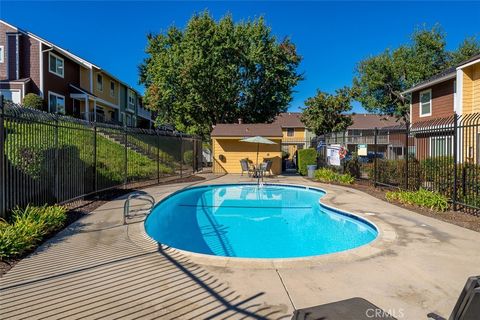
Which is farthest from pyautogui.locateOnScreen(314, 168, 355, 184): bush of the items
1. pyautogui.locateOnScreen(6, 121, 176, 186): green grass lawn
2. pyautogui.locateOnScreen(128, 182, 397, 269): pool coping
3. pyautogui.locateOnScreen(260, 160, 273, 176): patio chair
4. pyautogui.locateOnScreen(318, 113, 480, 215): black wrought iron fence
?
pyautogui.locateOnScreen(6, 121, 176, 186): green grass lawn

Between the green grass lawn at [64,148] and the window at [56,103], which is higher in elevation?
the window at [56,103]

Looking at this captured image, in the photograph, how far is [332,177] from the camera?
15844 mm

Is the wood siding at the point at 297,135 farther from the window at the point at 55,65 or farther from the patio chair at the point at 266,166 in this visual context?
the window at the point at 55,65

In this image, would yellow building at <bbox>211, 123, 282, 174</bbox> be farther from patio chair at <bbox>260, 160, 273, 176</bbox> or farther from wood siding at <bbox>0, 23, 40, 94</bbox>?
wood siding at <bbox>0, 23, 40, 94</bbox>

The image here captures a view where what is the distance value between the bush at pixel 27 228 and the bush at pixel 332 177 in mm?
11866

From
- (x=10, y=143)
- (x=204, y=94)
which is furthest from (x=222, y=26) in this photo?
(x=10, y=143)

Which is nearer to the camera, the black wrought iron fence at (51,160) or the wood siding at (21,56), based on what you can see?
the black wrought iron fence at (51,160)

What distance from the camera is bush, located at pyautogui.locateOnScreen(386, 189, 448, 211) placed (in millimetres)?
8413

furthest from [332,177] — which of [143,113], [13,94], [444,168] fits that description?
[143,113]

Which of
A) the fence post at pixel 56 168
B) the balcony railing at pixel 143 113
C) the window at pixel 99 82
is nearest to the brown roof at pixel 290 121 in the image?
the balcony railing at pixel 143 113

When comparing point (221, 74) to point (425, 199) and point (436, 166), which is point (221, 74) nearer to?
point (436, 166)

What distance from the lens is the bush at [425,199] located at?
27.6ft

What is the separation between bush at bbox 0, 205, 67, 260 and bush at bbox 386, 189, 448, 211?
8910 mm

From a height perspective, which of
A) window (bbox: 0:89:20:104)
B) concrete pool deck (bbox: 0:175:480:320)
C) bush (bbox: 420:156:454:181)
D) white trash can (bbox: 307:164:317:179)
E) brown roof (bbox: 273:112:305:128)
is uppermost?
brown roof (bbox: 273:112:305:128)
